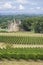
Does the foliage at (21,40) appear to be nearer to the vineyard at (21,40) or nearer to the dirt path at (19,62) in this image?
the vineyard at (21,40)

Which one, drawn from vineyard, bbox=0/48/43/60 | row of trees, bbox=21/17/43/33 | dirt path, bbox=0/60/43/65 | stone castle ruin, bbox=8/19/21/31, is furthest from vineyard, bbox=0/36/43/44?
dirt path, bbox=0/60/43/65

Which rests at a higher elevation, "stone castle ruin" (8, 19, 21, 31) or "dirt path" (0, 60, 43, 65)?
"dirt path" (0, 60, 43, 65)

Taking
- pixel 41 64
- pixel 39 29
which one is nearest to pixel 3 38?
pixel 39 29

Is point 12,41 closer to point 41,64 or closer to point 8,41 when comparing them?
point 8,41

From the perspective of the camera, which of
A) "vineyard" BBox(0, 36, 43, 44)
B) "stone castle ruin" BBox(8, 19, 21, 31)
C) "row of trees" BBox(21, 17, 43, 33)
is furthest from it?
"stone castle ruin" BBox(8, 19, 21, 31)

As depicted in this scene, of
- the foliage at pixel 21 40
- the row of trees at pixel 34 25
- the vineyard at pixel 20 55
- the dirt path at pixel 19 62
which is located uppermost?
the vineyard at pixel 20 55

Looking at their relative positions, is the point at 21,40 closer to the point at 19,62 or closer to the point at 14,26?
the point at 14,26

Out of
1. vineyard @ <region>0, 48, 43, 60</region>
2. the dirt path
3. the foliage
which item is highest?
vineyard @ <region>0, 48, 43, 60</region>

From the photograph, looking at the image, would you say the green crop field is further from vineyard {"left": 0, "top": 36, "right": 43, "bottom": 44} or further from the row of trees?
the row of trees

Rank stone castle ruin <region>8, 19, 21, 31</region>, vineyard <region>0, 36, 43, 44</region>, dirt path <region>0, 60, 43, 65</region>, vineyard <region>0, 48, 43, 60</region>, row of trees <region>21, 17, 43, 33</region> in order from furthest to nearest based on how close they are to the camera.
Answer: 1. stone castle ruin <region>8, 19, 21, 31</region>
2. row of trees <region>21, 17, 43, 33</region>
3. vineyard <region>0, 36, 43, 44</region>
4. vineyard <region>0, 48, 43, 60</region>
5. dirt path <region>0, 60, 43, 65</region>

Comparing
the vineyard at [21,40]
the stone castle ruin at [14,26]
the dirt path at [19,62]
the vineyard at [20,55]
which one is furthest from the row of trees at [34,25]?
the dirt path at [19,62]

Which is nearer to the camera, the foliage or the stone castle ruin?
the foliage
